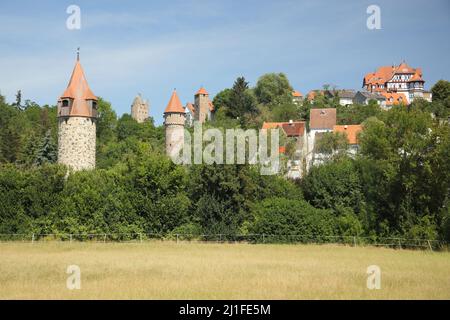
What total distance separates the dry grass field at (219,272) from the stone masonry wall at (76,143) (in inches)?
903

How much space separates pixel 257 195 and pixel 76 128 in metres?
23.3

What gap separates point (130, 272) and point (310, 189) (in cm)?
2846

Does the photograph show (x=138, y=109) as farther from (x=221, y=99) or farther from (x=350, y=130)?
(x=350, y=130)

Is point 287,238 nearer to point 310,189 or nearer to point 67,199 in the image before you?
point 310,189

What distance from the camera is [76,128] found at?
61625 mm

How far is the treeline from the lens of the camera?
41656 mm

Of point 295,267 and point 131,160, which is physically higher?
point 131,160

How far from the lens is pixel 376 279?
22.5 meters

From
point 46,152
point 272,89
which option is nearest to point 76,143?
point 46,152

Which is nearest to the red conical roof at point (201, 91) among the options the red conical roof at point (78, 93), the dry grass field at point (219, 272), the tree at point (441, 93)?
the tree at point (441, 93)

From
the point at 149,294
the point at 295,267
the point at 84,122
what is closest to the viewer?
the point at 149,294
